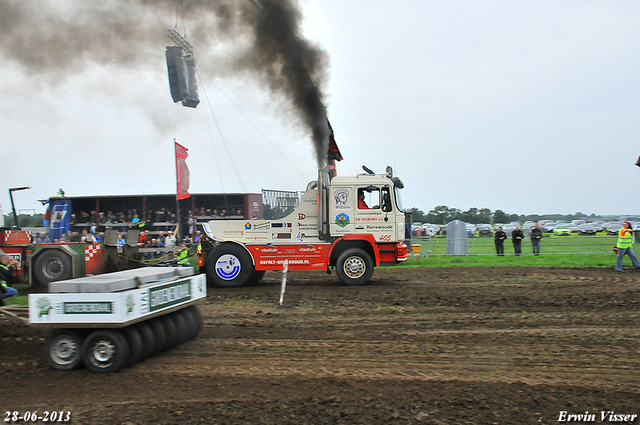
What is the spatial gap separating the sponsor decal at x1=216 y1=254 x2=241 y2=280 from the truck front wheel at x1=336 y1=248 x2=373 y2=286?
2.70 m

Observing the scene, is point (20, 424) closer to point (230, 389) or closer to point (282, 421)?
point (230, 389)

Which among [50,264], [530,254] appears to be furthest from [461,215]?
[50,264]

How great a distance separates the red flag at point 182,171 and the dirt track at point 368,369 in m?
8.62

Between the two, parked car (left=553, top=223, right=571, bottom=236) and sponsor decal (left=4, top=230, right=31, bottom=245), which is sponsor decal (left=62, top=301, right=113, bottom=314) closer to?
sponsor decal (left=4, top=230, right=31, bottom=245)

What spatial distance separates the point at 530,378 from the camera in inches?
204

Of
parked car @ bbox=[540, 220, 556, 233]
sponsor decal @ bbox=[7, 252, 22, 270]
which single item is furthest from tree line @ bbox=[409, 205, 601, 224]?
sponsor decal @ bbox=[7, 252, 22, 270]

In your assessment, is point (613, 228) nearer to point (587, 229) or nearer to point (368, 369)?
point (587, 229)

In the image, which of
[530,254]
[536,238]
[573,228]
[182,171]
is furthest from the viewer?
[573,228]

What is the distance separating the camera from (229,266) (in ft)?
41.4

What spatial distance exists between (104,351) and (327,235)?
24.7ft

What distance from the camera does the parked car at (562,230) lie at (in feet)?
144

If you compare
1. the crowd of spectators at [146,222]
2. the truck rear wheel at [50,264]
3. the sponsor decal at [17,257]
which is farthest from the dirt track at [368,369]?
the crowd of spectators at [146,222]

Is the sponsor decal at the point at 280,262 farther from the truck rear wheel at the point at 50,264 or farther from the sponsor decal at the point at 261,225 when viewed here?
the truck rear wheel at the point at 50,264

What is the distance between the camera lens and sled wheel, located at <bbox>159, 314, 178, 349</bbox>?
6246mm
